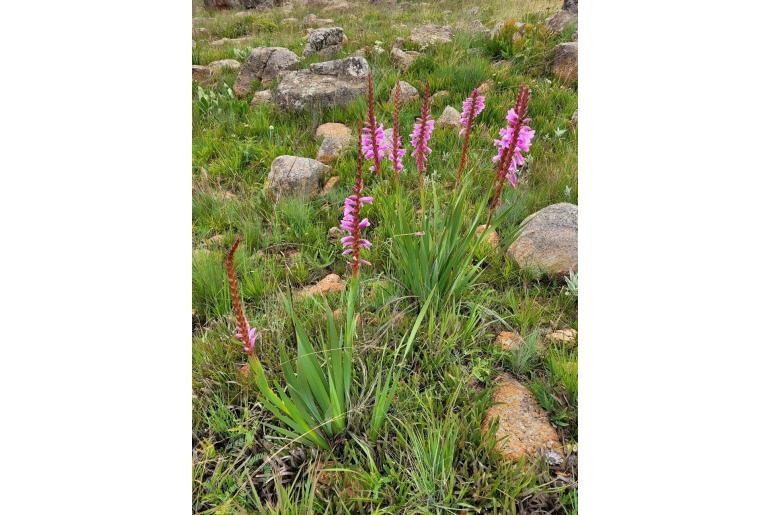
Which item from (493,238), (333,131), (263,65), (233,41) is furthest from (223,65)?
(493,238)

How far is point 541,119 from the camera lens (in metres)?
1.83

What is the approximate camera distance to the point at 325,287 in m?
1.61

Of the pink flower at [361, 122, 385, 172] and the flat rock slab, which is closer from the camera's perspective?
the flat rock slab

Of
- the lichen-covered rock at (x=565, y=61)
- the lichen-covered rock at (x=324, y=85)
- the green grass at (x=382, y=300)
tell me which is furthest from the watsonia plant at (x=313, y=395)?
the lichen-covered rock at (x=565, y=61)

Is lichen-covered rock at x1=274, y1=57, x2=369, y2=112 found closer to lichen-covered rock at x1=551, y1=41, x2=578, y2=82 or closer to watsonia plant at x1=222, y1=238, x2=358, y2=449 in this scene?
lichen-covered rock at x1=551, y1=41, x2=578, y2=82

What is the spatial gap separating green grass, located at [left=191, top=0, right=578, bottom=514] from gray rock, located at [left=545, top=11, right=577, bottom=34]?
3 cm

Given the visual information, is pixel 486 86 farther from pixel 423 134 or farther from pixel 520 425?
pixel 520 425

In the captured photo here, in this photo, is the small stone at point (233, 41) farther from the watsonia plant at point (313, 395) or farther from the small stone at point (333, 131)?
the watsonia plant at point (313, 395)

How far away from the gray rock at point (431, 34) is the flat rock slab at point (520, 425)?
144cm

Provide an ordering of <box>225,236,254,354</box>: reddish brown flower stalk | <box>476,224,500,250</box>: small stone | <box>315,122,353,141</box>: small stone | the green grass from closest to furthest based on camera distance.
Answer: <box>225,236,254,354</box>: reddish brown flower stalk < the green grass < <box>476,224,500,250</box>: small stone < <box>315,122,353,141</box>: small stone

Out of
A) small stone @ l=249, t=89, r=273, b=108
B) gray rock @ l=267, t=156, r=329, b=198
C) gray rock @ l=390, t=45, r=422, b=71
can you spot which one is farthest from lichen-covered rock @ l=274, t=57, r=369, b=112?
gray rock @ l=267, t=156, r=329, b=198

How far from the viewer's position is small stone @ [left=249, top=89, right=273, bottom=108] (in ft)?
7.38
